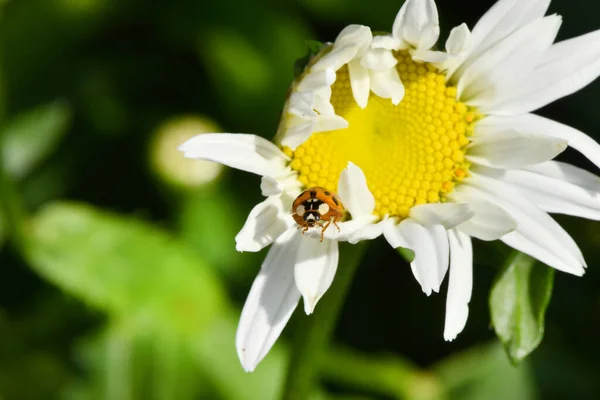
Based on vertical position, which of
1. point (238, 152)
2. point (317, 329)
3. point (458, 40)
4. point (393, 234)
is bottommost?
point (317, 329)

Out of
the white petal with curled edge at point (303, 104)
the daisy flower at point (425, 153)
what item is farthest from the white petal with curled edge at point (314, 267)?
the white petal with curled edge at point (303, 104)

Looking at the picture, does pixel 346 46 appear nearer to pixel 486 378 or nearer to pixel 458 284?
pixel 458 284

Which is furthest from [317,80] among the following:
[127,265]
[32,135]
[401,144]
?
[32,135]

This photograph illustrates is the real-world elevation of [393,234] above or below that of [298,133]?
below

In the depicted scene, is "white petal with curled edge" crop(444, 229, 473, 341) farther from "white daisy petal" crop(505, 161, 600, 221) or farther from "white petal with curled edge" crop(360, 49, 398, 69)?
"white petal with curled edge" crop(360, 49, 398, 69)

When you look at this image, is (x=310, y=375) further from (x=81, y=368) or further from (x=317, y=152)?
(x=81, y=368)

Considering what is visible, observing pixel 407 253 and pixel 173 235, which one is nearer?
pixel 407 253
